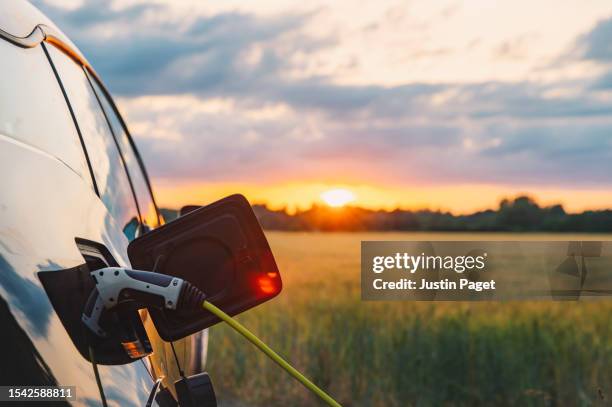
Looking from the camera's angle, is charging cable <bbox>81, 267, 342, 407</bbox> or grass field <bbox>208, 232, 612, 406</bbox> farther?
grass field <bbox>208, 232, 612, 406</bbox>

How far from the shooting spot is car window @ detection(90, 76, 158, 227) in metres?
3.82

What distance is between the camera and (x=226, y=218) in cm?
194

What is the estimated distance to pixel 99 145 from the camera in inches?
116

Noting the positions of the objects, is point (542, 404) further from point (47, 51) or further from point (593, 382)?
point (47, 51)

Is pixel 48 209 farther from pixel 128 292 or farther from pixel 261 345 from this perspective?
pixel 261 345

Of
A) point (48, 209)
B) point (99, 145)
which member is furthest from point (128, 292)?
point (99, 145)

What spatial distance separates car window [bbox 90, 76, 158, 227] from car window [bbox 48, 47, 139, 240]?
0.24 metres

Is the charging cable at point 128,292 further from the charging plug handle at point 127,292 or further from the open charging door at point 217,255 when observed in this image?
the open charging door at point 217,255

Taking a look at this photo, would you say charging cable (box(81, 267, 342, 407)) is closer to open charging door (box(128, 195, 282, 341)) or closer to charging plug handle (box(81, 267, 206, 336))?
charging plug handle (box(81, 267, 206, 336))

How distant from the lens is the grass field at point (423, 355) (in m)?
7.29

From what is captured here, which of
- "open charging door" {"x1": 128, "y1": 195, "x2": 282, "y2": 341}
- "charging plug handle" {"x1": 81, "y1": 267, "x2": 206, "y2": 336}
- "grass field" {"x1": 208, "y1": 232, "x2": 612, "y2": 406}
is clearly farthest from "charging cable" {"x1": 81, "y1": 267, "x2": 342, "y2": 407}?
"grass field" {"x1": 208, "y1": 232, "x2": 612, "y2": 406}

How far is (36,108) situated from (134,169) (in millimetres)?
2275

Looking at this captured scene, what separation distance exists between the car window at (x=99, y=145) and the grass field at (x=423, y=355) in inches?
165

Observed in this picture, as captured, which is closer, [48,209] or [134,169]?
[48,209]
